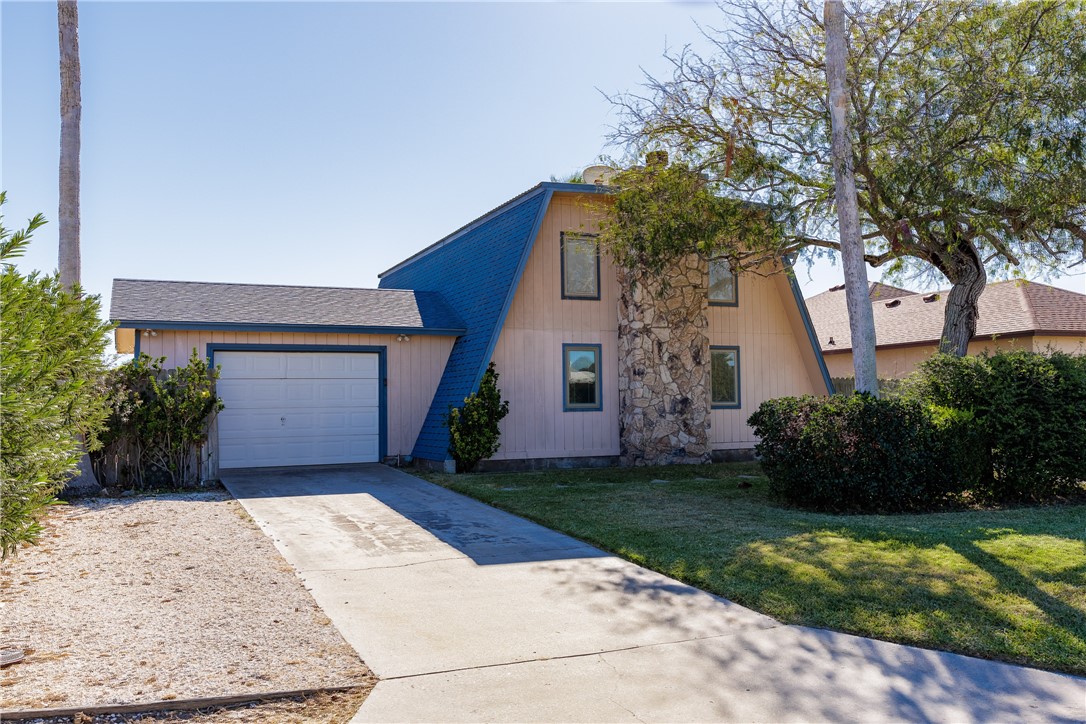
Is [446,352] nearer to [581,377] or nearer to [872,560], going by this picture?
[581,377]

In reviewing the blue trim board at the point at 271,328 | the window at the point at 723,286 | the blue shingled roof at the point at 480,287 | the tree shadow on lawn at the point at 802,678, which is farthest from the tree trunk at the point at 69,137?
the window at the point at 723,286

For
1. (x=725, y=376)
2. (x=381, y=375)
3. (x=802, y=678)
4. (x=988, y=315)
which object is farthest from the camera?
(x=988, y=315)

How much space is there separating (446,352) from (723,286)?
5.68 metres

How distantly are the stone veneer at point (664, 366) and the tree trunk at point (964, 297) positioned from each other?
4.16 m

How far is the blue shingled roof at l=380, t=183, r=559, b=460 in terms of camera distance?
13406 mm

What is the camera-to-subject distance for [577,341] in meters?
14.4

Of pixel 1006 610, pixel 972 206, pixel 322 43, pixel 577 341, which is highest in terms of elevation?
pixel 322 43

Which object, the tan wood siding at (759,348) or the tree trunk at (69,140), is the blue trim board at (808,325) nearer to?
the tan wood siding at (759,348)

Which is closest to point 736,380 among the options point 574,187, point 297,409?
point 574,187

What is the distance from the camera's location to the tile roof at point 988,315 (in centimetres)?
2048

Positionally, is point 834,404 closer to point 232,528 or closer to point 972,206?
point 972,206

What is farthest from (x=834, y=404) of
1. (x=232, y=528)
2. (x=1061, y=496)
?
(x=232, y=528)

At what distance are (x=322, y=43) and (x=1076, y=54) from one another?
10340 mm

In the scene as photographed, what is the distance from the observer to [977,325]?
18359 millimetres
